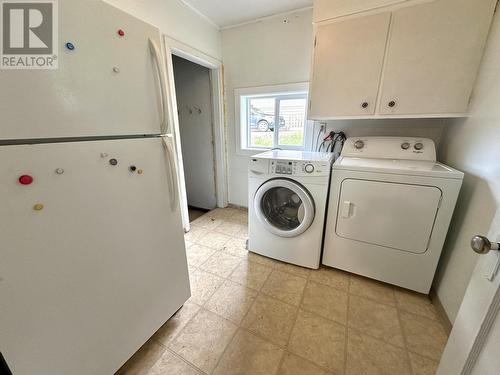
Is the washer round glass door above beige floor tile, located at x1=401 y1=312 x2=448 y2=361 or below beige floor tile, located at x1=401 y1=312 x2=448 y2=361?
above

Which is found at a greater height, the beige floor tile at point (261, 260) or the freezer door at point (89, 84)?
the freezer door at point (89, 84)

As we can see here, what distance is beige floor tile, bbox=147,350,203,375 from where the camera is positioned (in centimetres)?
107

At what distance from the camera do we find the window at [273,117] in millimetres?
2482

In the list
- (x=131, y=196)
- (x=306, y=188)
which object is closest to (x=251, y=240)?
(x=306, y=188)

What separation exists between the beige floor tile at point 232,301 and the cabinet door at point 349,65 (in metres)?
1.70

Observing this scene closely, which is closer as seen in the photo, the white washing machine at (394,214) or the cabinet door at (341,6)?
the white washing machine at (394,214)

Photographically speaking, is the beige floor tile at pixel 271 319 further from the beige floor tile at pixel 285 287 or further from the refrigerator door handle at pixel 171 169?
the refrigerator door handle at pixel 171 169

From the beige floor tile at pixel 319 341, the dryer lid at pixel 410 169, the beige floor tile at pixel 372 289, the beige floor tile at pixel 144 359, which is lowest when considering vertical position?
the beige floor tile at pixel 144 359

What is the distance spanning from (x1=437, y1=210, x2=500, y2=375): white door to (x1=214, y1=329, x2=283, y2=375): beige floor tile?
80 centimetres

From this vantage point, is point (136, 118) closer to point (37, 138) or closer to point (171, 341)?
point (37, 138)

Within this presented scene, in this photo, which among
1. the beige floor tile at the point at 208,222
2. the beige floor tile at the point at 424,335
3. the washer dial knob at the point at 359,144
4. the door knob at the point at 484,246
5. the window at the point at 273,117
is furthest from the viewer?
the beige floor tile at the point at 208,222

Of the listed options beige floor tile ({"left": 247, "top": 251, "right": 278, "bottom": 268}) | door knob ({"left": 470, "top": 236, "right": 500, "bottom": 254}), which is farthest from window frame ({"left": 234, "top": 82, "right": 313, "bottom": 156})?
door knob ({"left": 470, "top": 236, "right": 500, "bottom": 254})

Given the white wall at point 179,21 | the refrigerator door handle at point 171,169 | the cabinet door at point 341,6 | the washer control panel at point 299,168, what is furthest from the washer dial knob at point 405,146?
the white wall at point 179,21

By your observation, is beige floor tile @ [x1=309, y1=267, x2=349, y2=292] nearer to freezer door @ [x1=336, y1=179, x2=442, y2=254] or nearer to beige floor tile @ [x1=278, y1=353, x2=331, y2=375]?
freezer door @ [x1=336, y1=179, x2=442, y2=254]
